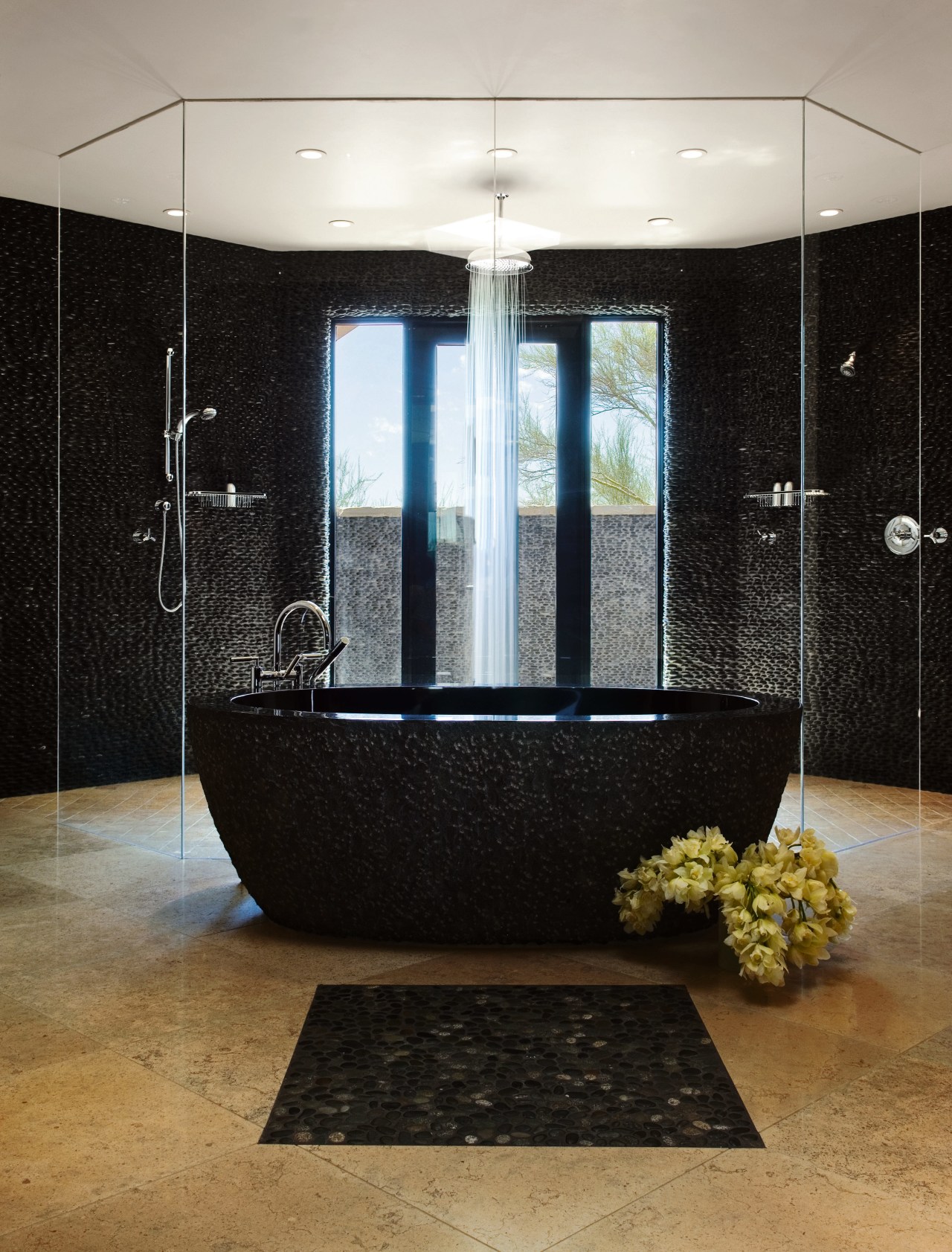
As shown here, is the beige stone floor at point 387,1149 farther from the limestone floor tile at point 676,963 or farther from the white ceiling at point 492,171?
the white ceiling at point 492,171

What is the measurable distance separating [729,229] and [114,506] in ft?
7.82

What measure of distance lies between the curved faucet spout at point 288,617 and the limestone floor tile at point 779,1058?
1874 millimetres

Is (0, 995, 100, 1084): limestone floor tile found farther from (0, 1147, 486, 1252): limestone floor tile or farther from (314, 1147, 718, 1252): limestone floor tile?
(314, 1147, 718, 1252): limestone floor tile

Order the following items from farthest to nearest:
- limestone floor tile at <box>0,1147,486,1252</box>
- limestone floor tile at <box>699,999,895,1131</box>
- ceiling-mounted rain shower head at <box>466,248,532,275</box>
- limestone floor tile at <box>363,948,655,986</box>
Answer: ceiling-mounted rain shower head at <box>466,248,532,275</box> < limestone floor tile at <box>363,948,655,986</box> < limestone floor tile at <box>699,999,895,1131</box> < limestone floor tile at <box>0,1147,486,1252</box>

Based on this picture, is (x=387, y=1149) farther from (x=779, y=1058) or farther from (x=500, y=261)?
(x=500, y=261)

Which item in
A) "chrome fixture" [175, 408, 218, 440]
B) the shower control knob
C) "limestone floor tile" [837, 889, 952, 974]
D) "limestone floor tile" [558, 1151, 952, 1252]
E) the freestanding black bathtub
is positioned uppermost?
"chrome fixture" [175, 408, 218, 440]

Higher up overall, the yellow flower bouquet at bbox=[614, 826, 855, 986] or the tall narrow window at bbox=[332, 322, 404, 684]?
the tall narrow window at bbox=[332, 322, 404, 684]

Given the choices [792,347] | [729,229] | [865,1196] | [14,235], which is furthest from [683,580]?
[14,235]

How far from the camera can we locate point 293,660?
12.5 feet

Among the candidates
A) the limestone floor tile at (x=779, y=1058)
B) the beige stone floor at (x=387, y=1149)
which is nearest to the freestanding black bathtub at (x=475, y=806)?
the beige stone floor at (x=387, y=1149)

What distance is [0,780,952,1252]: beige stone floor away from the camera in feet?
5.41

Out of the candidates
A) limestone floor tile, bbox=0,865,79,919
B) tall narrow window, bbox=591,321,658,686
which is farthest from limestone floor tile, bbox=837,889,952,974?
limestone floor tile, bbox=0,865,79,919

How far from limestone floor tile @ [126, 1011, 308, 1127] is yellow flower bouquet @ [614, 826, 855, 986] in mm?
843

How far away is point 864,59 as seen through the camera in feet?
11.7
